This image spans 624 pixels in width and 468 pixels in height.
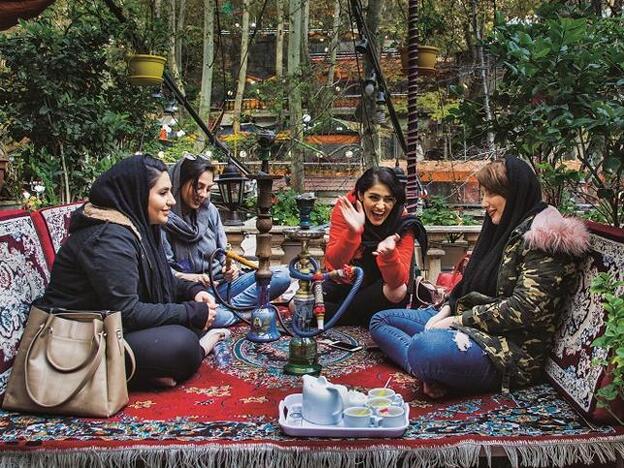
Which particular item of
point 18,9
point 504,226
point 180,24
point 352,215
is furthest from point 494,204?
point 180,24

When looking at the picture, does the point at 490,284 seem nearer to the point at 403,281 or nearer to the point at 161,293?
the point at 403,281

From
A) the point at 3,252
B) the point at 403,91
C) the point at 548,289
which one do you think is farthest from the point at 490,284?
the point at 403,91

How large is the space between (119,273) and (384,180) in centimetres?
152

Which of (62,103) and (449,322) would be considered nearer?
(449,322)

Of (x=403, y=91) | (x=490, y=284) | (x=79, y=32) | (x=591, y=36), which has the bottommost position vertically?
(x=490, y=284)

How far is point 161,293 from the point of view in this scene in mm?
2840

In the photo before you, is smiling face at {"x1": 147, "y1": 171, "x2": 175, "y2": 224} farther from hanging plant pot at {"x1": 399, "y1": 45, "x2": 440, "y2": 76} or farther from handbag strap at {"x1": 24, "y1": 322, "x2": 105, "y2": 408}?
hanging plant pot at {"x1": 399, "y1": 45, "x2": 440, "y2": 76}

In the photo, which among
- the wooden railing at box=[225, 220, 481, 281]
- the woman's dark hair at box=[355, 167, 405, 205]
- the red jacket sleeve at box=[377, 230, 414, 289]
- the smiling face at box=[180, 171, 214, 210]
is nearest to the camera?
the red jacket sleeve at box=[377, 230, 414, 289]

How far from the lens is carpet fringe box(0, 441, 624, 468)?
214 centimetres

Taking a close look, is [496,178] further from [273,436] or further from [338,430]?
[273,436]

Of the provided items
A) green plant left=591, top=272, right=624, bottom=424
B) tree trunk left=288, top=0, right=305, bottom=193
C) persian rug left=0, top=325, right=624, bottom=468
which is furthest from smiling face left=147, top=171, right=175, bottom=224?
tree trunk left=288, top=0, right=305, bottom=193

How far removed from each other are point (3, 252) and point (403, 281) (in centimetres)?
200

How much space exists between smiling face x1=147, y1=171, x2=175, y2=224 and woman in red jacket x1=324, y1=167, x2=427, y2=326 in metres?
0.96

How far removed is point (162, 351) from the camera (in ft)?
8.55
